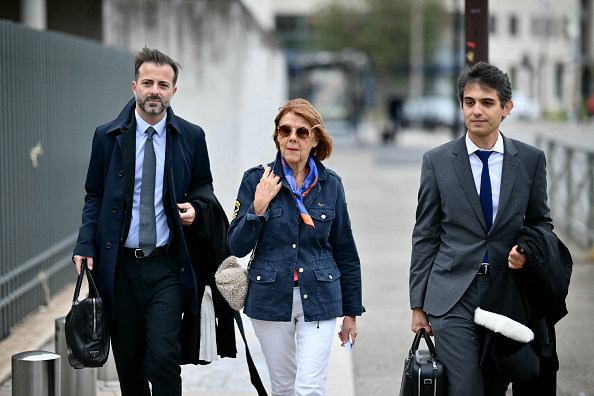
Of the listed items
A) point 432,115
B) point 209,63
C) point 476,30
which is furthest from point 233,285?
point 432,115

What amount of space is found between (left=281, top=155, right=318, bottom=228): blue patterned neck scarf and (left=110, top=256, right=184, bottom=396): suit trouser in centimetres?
71

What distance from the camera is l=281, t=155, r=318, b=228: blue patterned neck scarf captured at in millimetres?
4188

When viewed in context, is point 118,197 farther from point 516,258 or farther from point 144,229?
point 516,258

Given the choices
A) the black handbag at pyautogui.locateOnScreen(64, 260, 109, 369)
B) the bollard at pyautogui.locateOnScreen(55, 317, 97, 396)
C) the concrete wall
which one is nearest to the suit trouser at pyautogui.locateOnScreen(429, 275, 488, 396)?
the black handbag at pyautogui.locateOnScreen(64, 260, 109, 369)

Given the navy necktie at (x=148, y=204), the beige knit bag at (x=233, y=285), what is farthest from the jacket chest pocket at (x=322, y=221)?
the navy necktie at (x=148, y=204)

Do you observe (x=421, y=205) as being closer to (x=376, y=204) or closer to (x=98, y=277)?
(x=98, y=277)

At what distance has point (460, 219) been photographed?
3.96 metres

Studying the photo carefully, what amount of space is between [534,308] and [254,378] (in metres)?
1.48

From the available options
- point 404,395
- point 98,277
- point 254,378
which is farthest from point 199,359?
point 404,395

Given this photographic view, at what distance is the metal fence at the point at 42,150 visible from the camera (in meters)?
7.12

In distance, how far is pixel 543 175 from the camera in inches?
160

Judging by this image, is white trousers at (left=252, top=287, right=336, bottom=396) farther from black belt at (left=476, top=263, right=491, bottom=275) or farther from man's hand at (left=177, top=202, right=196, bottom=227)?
black belt at (left=476, top=263, right=491, bottom=275)

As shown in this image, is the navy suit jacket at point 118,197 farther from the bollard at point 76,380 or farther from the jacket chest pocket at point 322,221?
the bollard at point 76,380

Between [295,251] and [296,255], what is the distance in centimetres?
2
